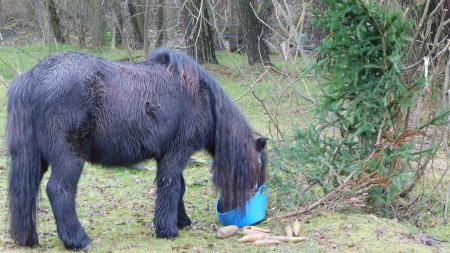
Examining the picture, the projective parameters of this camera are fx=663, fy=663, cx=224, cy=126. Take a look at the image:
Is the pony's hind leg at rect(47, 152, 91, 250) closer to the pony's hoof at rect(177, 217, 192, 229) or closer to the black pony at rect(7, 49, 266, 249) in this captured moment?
the black pony at rect(7, 49, 266, 249)

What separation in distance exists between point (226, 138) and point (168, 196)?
2.78ft

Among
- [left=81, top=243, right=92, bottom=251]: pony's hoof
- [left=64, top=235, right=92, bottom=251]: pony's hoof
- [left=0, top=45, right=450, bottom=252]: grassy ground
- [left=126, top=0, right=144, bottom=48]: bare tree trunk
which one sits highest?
[left=126, top=0, right=144, bottom=48]: bare tree trunk

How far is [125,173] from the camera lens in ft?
32.2

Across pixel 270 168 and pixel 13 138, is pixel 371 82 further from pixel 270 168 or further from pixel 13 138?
pixel 13 138

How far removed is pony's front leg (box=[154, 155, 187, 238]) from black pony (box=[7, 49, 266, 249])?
1 cm

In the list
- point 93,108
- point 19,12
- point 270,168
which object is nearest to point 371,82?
Result: point 270,168

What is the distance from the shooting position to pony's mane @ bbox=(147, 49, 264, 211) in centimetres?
677

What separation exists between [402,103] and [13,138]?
4.02 meters

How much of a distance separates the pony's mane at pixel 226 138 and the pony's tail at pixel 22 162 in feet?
4.96

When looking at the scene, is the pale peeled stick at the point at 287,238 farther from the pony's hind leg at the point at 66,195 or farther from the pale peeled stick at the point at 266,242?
the pony's hind leg at the point at 66,195

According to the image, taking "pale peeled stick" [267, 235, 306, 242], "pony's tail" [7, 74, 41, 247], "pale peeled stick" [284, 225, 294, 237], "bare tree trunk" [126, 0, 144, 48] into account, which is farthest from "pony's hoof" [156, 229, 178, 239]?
"bare tree trunk" [126, 0, 144, 48]

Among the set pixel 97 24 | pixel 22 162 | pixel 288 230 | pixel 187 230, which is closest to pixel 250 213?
pixel 288 230

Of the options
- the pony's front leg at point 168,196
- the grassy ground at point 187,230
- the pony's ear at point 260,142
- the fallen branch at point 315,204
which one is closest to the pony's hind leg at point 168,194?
the pony's front leg at point 168,196

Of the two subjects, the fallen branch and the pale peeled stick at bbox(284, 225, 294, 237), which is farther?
the fallen branch
